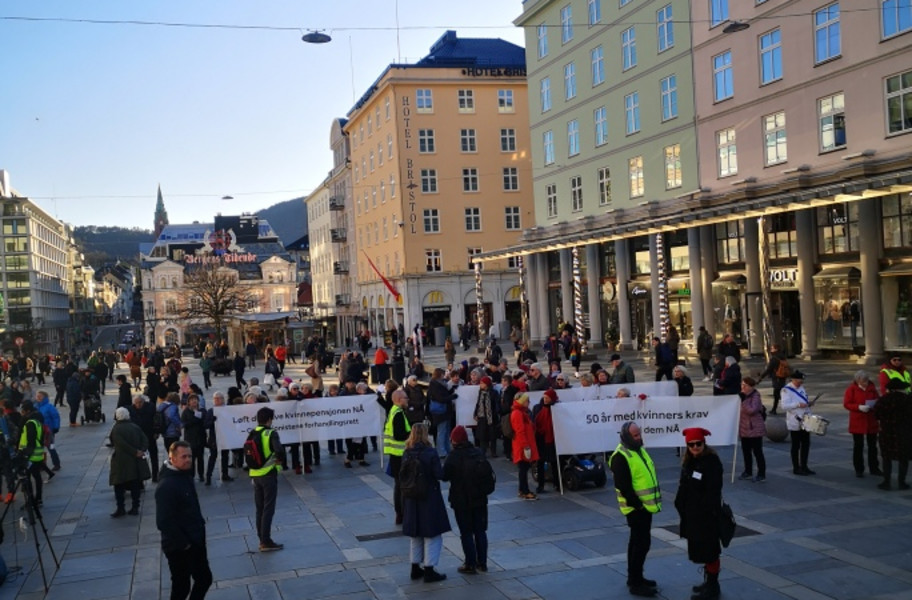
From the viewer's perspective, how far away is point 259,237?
144875 mm

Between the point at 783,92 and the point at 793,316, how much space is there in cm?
807

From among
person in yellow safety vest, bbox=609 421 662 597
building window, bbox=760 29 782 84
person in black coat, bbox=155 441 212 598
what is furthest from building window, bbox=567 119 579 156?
person in black coat, bbox=155 441 212 598

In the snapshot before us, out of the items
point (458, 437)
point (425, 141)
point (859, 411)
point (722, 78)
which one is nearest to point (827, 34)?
point (722, 78)

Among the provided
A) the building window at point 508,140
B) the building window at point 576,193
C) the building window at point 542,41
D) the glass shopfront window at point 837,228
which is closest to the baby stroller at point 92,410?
the glass shopfront window at point 837,228

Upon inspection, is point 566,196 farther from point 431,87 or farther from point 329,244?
point 329,244

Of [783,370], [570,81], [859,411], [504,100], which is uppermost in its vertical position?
[504,100]

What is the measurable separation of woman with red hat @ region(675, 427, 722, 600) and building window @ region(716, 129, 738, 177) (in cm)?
2785

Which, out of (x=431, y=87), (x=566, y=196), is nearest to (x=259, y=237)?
(x=431, y=87)

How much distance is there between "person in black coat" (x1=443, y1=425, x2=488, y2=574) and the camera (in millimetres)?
9953

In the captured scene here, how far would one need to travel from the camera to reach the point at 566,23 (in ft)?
152

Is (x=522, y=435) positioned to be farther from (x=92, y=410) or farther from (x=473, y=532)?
(x=92, y=410)

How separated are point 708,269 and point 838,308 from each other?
702cm

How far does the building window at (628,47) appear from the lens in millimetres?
40562

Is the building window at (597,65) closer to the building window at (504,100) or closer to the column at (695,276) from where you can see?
the column at (695,276)
